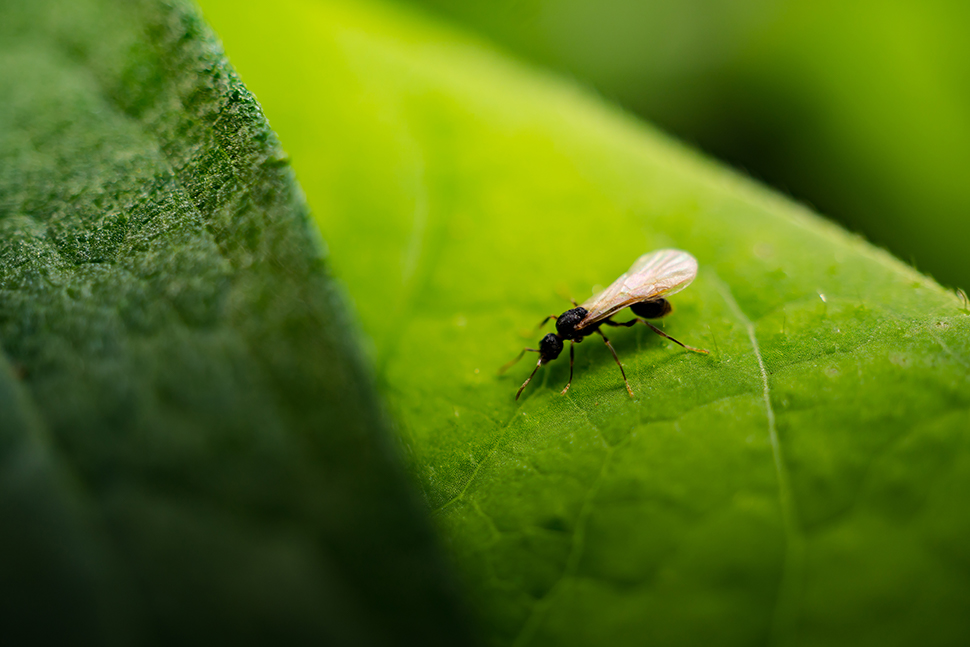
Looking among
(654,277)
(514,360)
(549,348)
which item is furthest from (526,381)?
(654,277)

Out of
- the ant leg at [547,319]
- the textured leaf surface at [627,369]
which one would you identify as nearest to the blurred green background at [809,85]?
the textured leaf surface at [627,369]

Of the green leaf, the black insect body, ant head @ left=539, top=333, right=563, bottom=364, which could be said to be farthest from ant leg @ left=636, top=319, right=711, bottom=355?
the green leaf

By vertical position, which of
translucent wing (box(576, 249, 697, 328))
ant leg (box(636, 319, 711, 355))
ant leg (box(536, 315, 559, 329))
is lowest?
ant leg (box(536, 315, 559, 329))

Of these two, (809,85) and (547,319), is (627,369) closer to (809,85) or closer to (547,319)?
(547,319)

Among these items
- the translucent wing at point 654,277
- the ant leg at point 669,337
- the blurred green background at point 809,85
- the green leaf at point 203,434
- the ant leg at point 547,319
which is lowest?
the green leaf at point 203,434

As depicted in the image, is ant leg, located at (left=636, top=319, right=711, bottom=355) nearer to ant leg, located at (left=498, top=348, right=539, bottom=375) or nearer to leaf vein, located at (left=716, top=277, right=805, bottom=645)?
leaf vein, located at (left=716, top=277, right=805, bottom=645)

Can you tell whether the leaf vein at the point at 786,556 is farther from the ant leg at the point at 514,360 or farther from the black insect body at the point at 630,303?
the ant leg at the point at 514,360
